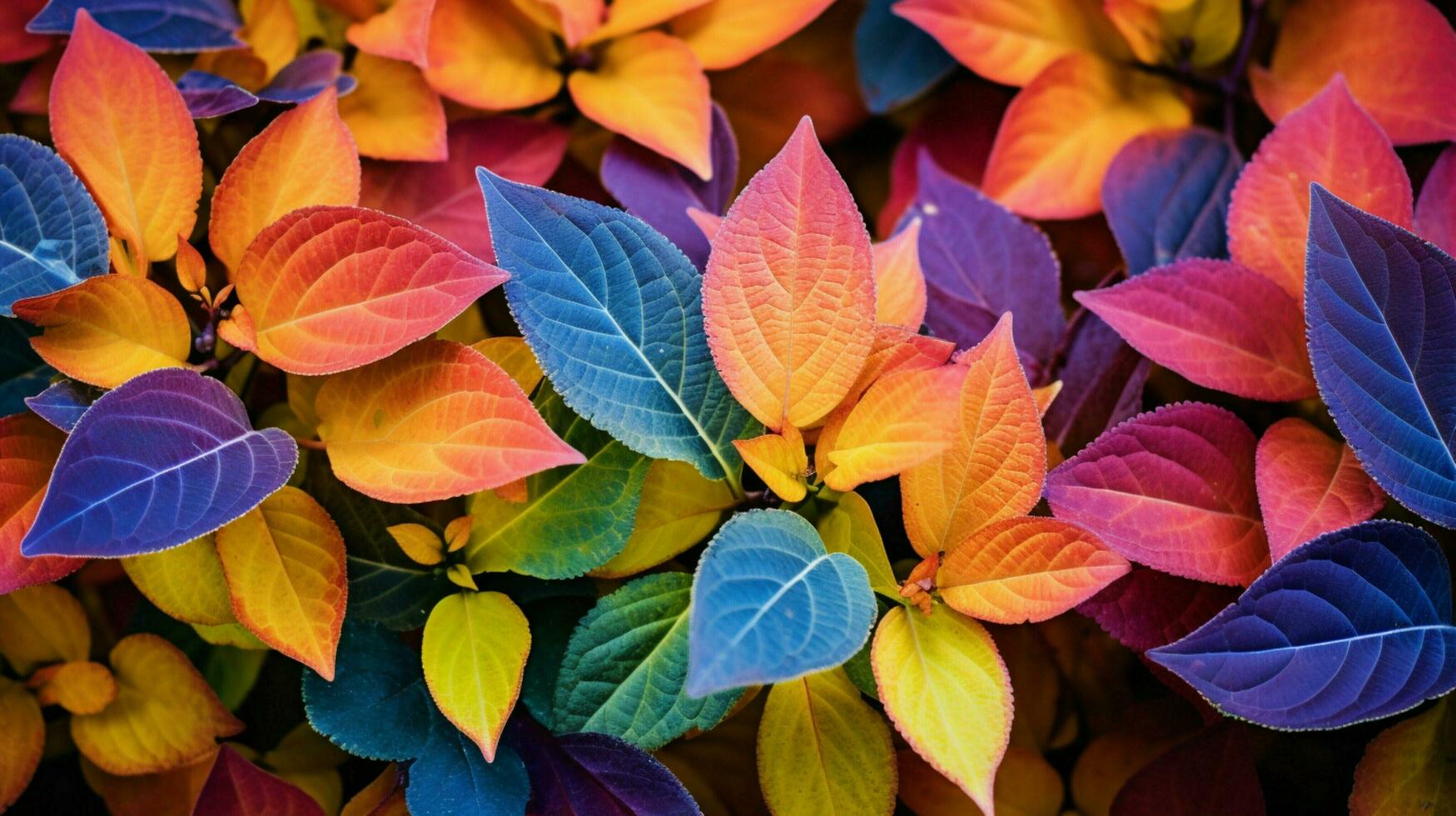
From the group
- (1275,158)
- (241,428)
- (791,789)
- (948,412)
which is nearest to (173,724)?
(241,428)

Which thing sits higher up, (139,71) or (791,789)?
(139,71)

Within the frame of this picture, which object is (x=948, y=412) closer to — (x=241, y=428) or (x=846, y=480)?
(x=846, y=480)

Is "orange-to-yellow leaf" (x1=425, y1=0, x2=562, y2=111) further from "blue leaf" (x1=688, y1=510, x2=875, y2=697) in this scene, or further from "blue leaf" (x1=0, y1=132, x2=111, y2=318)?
"blue leaf" (x1=688, y1=510, x2=875, y2=697)

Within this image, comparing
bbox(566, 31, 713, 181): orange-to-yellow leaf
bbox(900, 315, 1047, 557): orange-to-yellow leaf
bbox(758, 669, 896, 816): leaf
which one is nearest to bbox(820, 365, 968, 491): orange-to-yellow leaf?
bbox(900, 315, 1047, 557): orange-to-yellow leaf

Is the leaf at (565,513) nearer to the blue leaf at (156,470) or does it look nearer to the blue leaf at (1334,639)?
the blue leaf at (156,470)

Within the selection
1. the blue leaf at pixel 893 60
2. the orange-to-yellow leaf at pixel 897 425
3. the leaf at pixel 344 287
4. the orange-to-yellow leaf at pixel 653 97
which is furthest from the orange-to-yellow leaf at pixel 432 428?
the blue leaf at pixel 893 60

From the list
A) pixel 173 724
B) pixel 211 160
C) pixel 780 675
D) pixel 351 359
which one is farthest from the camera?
pixel 211 160

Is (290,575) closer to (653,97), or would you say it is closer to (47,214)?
(47,214)

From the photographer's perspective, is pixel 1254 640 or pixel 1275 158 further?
pixel 1275 158
